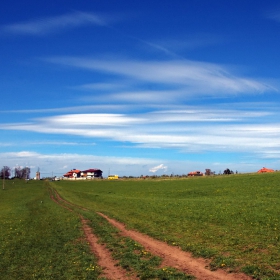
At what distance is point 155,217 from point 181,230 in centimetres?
818

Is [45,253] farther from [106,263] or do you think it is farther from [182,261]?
[182,261]

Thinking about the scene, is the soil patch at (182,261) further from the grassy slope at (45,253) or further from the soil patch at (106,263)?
the grassy slope at (45,253)

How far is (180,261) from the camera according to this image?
55.8 ft

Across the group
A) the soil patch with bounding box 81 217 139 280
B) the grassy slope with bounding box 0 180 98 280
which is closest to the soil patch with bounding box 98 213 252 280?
the soil patch with bounding box 81 217 139 280

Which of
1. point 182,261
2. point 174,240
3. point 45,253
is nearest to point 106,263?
point 182,261

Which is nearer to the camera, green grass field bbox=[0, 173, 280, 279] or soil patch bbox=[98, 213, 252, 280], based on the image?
soil patch bbox=[98, 213, 252, 280]

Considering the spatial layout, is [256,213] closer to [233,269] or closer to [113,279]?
[233,269]

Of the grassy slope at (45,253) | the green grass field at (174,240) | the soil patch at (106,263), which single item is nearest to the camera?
the soil patch at (106,263)

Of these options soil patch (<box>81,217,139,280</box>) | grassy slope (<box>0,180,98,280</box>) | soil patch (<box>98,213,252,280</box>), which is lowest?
grassy slope (<box>0,180,98,280</box>)

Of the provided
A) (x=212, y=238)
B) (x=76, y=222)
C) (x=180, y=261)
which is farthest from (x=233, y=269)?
(x=76, y=222)

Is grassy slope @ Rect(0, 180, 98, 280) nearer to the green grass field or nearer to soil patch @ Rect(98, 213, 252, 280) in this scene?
the green grass field

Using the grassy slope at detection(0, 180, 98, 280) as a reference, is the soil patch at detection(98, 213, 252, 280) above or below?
above

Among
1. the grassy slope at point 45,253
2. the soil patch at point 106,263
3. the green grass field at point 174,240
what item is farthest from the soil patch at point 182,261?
the grassy slope at point 45,253

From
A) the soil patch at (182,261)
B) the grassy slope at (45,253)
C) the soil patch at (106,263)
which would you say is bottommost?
the grassy slope at (45,253)
